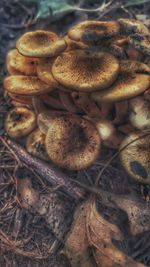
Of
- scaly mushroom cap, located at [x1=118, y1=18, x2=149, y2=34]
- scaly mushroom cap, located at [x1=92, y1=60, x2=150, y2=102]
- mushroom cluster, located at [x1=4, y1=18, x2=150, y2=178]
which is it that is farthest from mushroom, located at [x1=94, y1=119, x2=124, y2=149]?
scaly mushroom cap, located at [x1=118, y1=18, x2=149, y2=34]

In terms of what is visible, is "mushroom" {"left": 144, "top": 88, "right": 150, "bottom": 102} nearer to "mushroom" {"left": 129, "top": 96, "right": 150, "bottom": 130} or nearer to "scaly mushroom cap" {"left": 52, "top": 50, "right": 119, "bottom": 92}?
"mushroom" {"left": 129, "top": 96, "right": 150, "bottom": 130}

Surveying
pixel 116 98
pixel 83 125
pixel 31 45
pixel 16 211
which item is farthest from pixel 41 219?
pixel 31 45

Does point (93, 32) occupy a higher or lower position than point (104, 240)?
higher

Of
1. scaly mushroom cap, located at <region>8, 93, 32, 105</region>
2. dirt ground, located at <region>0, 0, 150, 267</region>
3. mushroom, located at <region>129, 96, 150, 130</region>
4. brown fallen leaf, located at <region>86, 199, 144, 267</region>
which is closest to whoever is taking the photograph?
brown fallen leaf, located at <region>86, 199, 144, 267</region>

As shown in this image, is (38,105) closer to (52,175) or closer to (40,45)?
(40,45)

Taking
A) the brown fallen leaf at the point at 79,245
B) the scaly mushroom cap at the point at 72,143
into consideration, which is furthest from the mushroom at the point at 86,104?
the brown fallen leaf at the point at 79,245

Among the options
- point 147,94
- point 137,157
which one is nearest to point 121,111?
point 147,94

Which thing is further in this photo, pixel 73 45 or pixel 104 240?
pixel 73 45
